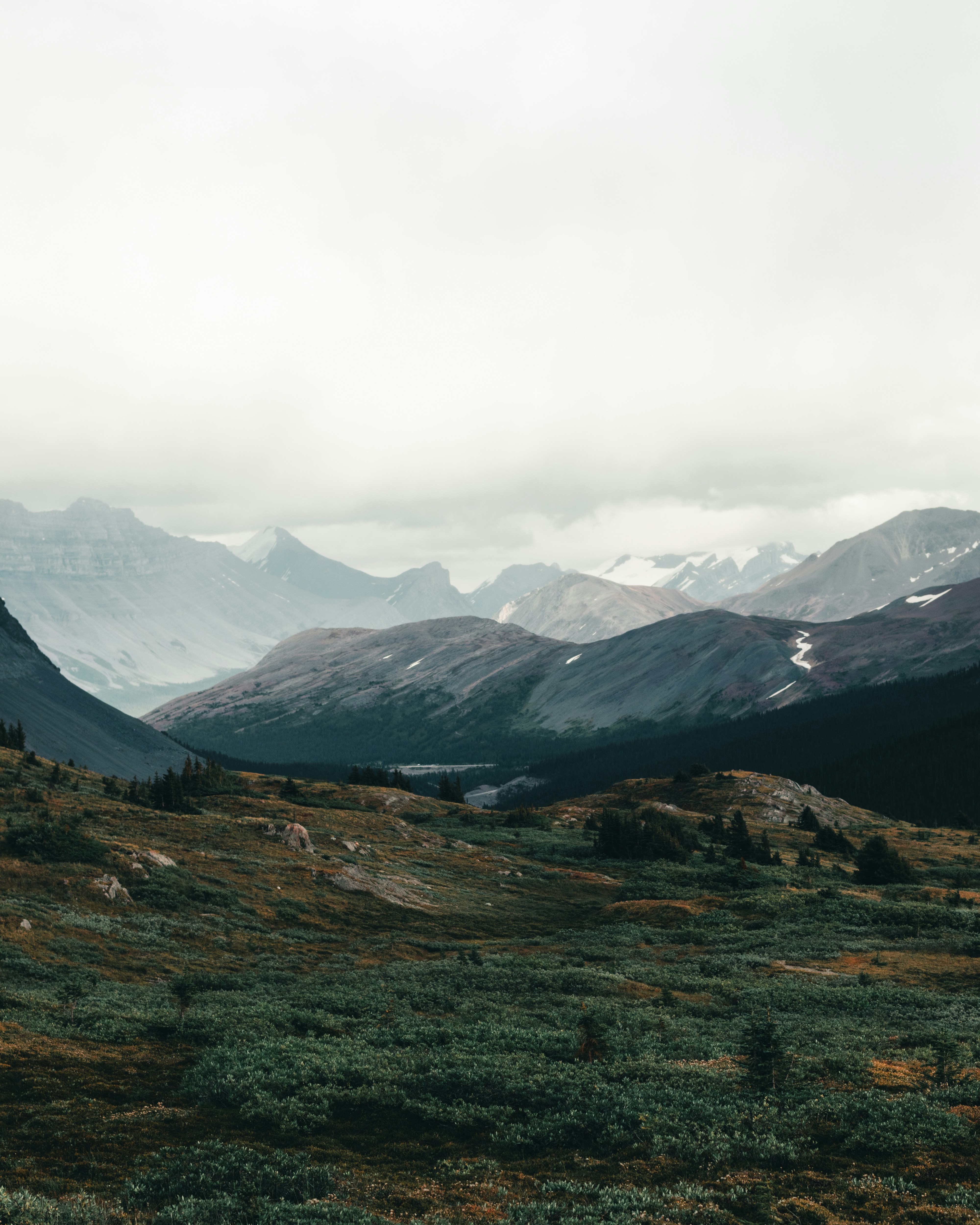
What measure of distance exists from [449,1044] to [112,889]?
29946 millimetres

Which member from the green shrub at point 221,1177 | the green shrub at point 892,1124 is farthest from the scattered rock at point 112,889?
the green shrub at point 892,1124

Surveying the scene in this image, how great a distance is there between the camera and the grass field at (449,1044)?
61.9ft

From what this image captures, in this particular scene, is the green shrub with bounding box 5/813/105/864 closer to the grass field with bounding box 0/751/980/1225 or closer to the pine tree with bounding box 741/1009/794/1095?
the grass field with bounding box 0/751/980/1225

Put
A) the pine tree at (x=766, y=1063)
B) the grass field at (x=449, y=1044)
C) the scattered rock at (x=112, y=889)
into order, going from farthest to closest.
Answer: the scattered rock at (x=112, y=889)
the pine tree at (x=766, y=1063)
the grass field at (x=449, y=1044)

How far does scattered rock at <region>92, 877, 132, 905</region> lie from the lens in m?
49.9

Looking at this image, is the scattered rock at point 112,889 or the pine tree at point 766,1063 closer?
the pine tree at point 766,1063

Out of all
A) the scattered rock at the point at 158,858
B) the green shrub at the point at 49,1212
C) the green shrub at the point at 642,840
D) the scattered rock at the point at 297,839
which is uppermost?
the green shrub at the point at 49,1212

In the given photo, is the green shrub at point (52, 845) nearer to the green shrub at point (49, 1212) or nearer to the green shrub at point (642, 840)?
the green shrub at point (49, 1212)

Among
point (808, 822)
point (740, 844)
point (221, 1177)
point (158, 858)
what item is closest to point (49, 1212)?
point (221, 1177)

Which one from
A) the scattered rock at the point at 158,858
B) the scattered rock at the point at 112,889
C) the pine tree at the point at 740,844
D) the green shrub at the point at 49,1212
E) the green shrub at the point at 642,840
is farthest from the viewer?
the green shrub at the point at 642,840

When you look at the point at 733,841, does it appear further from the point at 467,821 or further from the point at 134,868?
the point at 134,868

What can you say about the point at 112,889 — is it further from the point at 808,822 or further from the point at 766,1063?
the point at 808,822

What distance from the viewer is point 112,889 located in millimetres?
50438

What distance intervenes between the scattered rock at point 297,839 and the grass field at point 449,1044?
3133 mm
